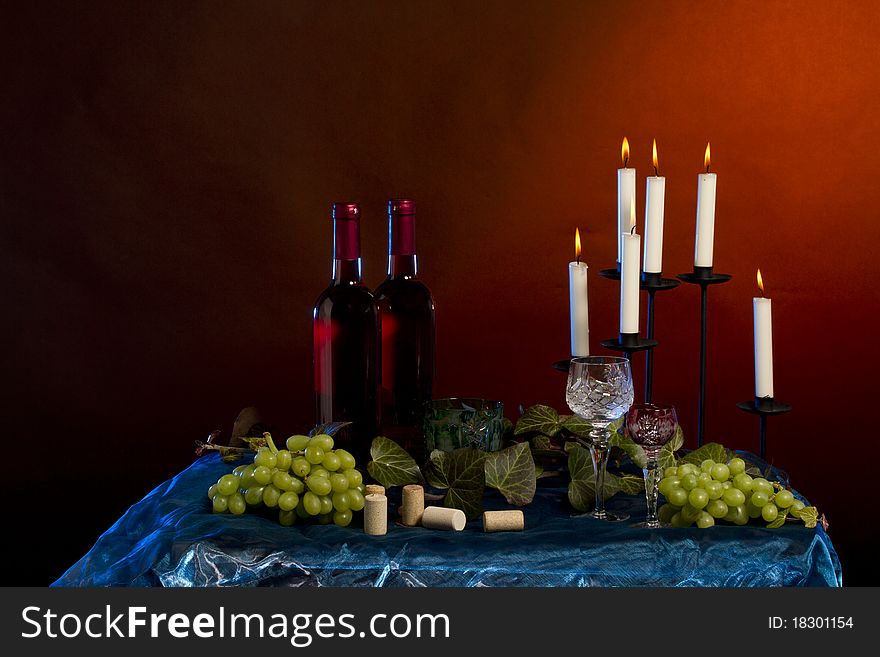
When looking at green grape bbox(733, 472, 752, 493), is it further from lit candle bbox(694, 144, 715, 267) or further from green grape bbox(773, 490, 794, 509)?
lit candle bbox(694, 144, 715, 267)

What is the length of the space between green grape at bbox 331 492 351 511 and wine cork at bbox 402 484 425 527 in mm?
69

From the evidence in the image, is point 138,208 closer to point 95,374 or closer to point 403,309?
point 95,374

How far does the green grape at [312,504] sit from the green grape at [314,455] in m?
0.04

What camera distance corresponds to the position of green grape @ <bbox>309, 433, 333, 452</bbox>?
1283 mm

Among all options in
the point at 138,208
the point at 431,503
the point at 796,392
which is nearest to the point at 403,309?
the point at 431,503

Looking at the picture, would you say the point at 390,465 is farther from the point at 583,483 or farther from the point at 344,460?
the point at 583,483

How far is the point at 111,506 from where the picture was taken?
2752 millimetres

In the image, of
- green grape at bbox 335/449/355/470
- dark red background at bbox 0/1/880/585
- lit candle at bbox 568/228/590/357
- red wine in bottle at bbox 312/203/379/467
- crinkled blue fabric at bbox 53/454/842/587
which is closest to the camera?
crinkled blue fabric at bbox 53/454/842/587

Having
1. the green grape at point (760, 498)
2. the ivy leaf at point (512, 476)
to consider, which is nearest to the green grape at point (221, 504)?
the ivy leaf at point (512, 476)

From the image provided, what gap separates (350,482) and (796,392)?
1.72m

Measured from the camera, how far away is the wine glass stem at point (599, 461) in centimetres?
130

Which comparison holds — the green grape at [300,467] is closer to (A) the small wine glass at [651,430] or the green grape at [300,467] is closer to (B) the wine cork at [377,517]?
(B) the wine cork at [377,517]

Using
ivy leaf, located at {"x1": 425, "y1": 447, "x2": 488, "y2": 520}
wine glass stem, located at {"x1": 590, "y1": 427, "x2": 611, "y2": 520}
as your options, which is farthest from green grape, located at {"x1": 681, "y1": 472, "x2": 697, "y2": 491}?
ivy leaf, located at {"x1": 425, "y1": 447, "x2": 488, "y2": 520}

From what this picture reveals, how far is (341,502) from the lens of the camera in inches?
49.9
